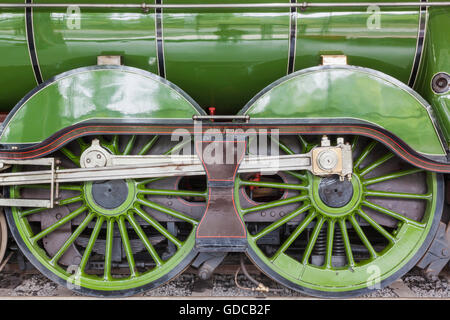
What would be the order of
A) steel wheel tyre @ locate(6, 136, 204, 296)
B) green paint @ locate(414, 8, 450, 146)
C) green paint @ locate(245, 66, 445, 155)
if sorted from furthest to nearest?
steel wheel tyre @ locate(6, 136, 204, 296) < green paint @ locate(414, 8, 450, 146) < green paint @ locate(245, 66, 445, 155)

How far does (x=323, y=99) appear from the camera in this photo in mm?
2139

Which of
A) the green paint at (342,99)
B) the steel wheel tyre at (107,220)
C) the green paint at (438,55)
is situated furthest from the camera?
the steel wheel tyre at (107,220)

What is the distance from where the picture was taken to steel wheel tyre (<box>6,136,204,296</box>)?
234cm

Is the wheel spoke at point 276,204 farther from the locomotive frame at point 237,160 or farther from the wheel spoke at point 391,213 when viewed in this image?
the wheel spoke at point 391,213

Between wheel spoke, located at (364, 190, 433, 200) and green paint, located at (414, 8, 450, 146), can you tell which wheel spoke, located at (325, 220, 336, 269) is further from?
green paint, located at (414, 8, 450, 146)

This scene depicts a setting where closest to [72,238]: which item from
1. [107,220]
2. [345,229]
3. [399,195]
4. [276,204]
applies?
[107,220]

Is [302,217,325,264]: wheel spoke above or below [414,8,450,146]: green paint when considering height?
below

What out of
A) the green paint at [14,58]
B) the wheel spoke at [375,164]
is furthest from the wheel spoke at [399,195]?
the green paint at [14,58]

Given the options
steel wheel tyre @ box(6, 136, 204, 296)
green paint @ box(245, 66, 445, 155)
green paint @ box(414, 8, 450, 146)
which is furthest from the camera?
steel wheel tyre @ box(6, 136, 204, 296)

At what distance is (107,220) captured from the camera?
93.7 inches

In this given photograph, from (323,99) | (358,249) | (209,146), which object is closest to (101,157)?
(209,146)

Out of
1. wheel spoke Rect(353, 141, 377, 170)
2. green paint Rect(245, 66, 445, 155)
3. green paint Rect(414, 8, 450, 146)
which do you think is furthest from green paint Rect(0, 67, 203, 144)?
green paint Rect(414, 8, 450, 146)

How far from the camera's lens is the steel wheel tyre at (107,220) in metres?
2.34

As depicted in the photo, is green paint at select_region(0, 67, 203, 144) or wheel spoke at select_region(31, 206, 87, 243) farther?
wheel spoke at select_region(31, 206, 87, 243)
